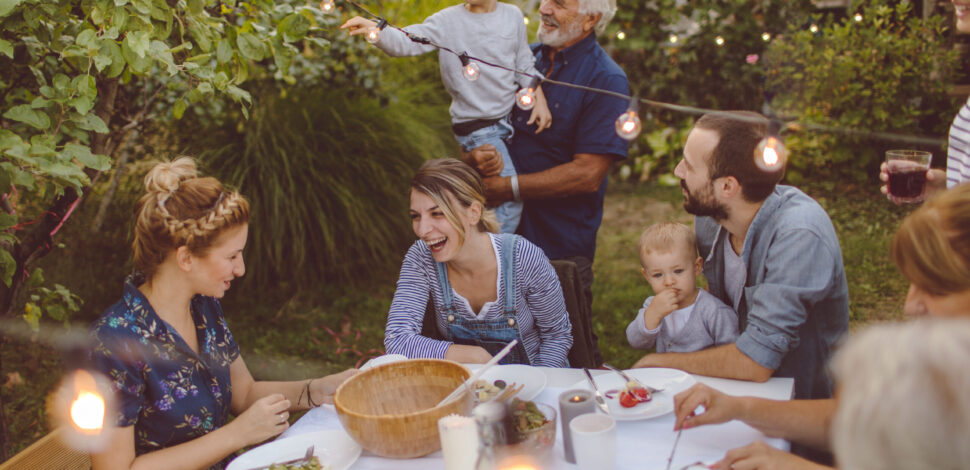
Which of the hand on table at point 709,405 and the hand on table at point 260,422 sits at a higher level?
the hand on table at point 709,405

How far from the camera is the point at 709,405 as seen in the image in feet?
5.20

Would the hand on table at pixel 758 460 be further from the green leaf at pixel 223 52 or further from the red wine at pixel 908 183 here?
the green leaf at pixel 223 52

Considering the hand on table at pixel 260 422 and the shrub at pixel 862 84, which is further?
the shrub at pixel 862 84

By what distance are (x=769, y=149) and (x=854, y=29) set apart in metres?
5.19

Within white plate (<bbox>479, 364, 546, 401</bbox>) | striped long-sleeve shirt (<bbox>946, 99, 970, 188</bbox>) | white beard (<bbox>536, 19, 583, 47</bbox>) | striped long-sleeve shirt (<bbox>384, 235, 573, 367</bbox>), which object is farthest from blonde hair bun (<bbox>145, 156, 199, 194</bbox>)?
striped long-sleeve shirt (<bbox>946, 99, 970, 188</bbox>)

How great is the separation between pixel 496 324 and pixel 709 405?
98cm

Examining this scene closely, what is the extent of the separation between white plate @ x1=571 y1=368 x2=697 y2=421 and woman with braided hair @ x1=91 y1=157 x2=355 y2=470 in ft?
2.37

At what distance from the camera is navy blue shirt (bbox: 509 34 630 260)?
2.89m

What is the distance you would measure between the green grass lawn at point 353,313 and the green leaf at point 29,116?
7.26 feet

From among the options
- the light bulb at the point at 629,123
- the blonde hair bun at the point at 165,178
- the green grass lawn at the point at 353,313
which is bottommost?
the green grass lawn at the point at 353,313

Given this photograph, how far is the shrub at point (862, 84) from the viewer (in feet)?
19.1

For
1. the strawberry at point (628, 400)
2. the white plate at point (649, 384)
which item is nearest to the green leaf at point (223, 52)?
the white plate at point (649, 384)

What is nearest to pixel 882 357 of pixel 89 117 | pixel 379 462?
pixel 379 462

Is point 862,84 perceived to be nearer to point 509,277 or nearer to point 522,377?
point 509,277
